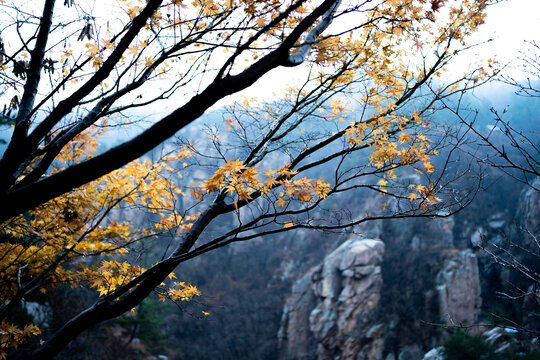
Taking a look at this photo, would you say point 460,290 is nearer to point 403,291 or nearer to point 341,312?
point 403,291

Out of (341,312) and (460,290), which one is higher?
(460,290)

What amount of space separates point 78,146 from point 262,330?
20.0 m

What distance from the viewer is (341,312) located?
15836 millimetres

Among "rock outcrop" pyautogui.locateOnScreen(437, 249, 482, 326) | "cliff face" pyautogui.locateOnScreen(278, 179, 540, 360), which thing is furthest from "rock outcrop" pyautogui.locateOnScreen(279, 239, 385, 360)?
"rock outcrop" pyautogui.locateOnScreen(437, 249, 482, 326)

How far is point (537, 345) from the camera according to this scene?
921cm

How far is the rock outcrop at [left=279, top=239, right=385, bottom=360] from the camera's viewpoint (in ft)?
50.2

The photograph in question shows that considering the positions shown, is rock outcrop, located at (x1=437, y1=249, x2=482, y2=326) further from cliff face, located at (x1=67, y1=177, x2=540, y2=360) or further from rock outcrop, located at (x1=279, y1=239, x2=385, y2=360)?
rock outcrop, located at (x1=279, y1=239, x2=385, y2=360)

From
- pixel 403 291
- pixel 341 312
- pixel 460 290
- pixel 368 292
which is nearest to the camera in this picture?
pixel 460 290

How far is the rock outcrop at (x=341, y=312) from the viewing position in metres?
15.3

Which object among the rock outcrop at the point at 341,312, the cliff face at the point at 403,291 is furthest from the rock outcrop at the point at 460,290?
the rock outcrop at the point at 341,312

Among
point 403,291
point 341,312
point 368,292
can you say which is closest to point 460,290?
point 403,291

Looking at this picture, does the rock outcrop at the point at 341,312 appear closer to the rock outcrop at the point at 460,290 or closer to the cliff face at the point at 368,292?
the cliff face at the point at 368,292

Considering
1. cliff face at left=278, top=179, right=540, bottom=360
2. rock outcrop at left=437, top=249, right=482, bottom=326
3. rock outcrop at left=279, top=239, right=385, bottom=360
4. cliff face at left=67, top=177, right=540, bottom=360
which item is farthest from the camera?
rock outcrop at left=279, top=239, right=385, bottom=360

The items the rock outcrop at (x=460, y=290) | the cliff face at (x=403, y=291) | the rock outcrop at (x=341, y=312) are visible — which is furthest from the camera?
the rock outcrop at (x=341, y=312)
